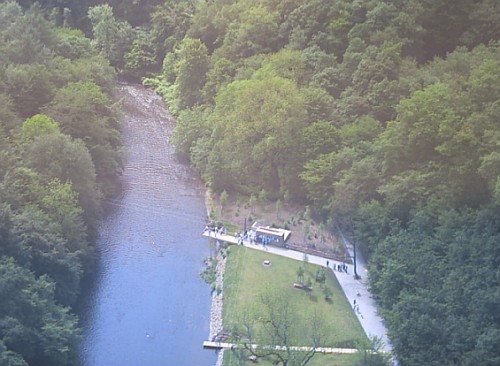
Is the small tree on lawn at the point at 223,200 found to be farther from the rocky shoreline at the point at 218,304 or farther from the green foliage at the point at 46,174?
the green foliage at the point at 46,174

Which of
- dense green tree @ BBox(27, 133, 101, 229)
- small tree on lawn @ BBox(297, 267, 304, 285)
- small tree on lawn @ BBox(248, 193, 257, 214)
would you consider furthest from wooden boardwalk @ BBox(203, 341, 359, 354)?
small tree on lawn @ BBox(248, 193, 257, 214)

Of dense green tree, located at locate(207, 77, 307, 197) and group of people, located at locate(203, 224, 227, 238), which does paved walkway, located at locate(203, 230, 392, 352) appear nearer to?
group of people, located at locate(203, 224, 227, 238)

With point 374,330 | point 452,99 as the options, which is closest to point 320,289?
point 374,330

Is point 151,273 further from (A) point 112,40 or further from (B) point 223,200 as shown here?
(A) point 112,40

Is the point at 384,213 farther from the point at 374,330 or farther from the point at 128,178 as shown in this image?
the point at 128,178

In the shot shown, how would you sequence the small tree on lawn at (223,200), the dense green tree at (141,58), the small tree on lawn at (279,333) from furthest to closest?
the dense green tree at (141,58), the small tree on lawn at (223,200), the small tree on lawn at (279,333)

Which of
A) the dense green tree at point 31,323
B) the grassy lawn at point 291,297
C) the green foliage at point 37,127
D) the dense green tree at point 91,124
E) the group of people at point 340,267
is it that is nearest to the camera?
the dense green tree at point 31,323

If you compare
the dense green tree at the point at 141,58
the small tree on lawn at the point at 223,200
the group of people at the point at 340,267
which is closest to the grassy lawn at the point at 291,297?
the group of people at the point at 340,267
